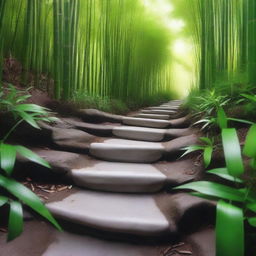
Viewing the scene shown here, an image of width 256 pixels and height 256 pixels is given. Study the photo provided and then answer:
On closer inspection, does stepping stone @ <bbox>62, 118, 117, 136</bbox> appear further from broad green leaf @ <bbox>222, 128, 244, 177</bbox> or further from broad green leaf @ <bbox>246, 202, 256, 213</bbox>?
broad green leaf @ <bbox>246, 202, 256, 213</bbox>

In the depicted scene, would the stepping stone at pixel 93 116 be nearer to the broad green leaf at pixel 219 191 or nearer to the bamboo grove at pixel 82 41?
the bamboo grove at pixel 82 41

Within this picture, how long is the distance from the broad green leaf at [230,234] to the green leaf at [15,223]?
651mm

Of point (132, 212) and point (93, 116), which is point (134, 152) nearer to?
point (132, 212)

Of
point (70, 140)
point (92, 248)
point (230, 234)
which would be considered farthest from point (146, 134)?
point (230, 234)

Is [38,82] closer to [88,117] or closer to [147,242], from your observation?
[88,117]

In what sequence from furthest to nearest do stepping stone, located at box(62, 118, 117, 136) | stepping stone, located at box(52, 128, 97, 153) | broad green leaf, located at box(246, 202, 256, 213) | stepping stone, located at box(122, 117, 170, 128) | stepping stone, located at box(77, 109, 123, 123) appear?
stepping stone, located at box(122, 117, 170, 128), stepping stone, located at box(77, 109, 123, 123), stepping stone, located at box(62, 118, 117, 136), stepping stone, located at box(52, 128, 97, 153), broad green leaf, located at box(246, 202, 256, 213)

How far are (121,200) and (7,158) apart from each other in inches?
24.9

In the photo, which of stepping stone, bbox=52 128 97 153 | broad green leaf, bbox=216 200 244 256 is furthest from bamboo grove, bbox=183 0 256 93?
broad green leaf, bbox=216 200 244 256

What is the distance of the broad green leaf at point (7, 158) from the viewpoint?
2.83ft

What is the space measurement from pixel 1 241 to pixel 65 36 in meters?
1.81

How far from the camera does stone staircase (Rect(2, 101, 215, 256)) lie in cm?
100

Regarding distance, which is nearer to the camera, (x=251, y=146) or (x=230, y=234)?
(x=230, y=234)

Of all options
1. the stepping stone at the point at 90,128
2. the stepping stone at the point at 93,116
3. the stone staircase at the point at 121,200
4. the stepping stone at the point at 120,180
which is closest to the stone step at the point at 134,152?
the stone staircase at the point at 121,200

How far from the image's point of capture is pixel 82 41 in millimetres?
2660
